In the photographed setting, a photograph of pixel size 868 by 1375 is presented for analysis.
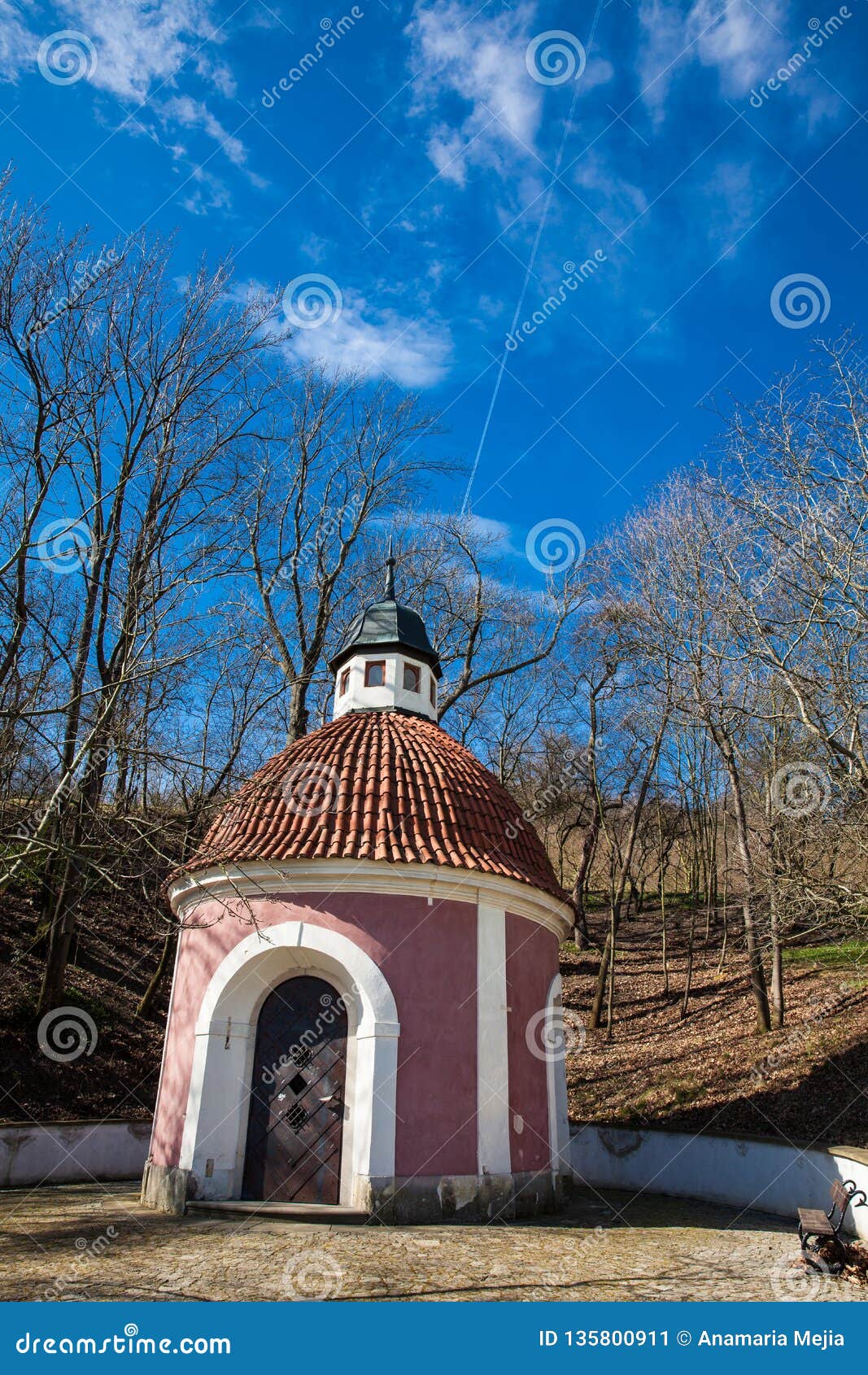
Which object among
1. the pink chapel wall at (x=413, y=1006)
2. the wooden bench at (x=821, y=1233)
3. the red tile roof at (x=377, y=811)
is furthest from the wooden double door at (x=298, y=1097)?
the wooden bench at (x=821, y=1233)

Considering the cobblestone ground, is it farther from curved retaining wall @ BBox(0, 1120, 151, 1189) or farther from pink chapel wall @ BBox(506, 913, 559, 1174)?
curved retaining wall @ BBox(0, 1120, 151, 1189)

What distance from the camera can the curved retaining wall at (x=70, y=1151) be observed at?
12.8 meters

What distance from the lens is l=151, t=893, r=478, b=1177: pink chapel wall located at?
→ 9609 millimetres

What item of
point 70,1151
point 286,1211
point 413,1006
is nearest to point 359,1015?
point 413,1006

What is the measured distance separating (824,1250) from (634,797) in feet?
75.9

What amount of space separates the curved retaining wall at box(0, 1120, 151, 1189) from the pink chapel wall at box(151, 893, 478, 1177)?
3.63m

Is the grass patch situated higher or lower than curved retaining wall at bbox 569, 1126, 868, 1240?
higher

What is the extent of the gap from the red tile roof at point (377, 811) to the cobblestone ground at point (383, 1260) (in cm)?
365

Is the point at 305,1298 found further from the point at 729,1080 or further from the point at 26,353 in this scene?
the point at 729,1080

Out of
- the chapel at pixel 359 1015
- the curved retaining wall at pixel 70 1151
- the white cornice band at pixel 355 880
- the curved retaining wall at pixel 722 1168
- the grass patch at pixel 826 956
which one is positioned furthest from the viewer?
the grass patch at pixel 826 956

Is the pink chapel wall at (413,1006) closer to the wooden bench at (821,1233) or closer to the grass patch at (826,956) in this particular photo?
the wooden bench at (821,1233)

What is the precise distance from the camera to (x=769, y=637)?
1296cm

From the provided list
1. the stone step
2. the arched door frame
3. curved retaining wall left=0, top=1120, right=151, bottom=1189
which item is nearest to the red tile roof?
the arched door frame

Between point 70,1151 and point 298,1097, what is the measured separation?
587cm
